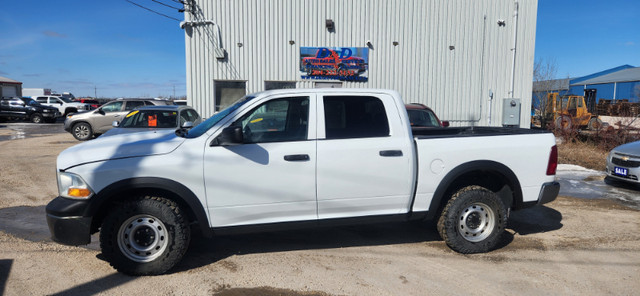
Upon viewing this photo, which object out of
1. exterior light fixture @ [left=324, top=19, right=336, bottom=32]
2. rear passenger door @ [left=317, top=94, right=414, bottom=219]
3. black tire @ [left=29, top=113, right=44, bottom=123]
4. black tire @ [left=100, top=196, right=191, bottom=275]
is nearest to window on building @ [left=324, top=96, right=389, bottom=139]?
rear passenger door @ [left=317, top=94, right=414, bottom=219]

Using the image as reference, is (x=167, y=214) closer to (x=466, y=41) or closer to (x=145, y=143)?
(x=145, y=143)

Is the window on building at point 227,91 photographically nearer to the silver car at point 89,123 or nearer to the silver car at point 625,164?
the silver car at point 89,123

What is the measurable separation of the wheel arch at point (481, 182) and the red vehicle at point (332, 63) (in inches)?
393

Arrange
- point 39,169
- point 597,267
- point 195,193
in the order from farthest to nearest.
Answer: point 39,169 → point 597,267 → point 195,193

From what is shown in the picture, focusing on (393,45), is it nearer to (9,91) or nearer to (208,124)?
(208,124)

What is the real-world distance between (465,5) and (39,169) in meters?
13.9

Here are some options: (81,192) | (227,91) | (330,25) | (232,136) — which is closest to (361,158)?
(232,136)

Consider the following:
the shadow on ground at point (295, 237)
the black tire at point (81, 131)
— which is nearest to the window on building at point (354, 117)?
the shadow on ground at point (295, 237)

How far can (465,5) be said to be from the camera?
48.1ft

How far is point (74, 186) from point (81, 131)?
1432cm

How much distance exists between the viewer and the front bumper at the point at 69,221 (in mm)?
3809

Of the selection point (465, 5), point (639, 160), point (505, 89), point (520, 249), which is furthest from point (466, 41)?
point (520, 249)

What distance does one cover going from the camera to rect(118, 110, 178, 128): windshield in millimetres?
10289

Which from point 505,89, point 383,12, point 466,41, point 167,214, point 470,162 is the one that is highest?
point 383,12
